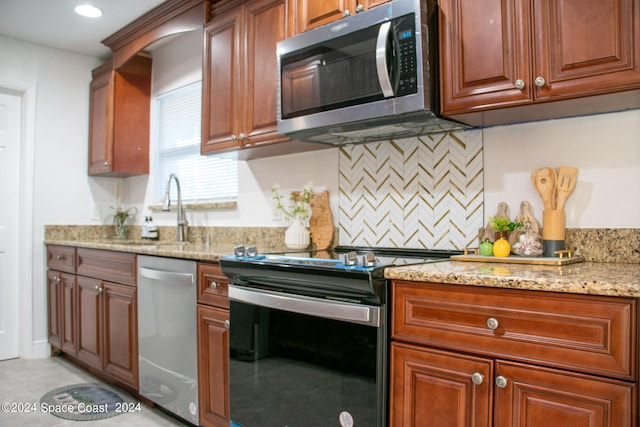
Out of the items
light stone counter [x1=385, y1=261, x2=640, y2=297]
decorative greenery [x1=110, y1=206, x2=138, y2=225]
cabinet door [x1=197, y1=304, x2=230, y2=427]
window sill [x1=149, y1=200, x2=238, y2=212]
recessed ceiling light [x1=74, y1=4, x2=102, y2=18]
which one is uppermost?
recessed ceiling light [x1=74, y1=4, x2=102, y2=18]

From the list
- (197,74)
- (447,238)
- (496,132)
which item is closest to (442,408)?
(447,238)

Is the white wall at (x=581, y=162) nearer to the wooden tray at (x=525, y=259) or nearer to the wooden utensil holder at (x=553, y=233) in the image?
the wooden utensil holder at (x=553, y=233)

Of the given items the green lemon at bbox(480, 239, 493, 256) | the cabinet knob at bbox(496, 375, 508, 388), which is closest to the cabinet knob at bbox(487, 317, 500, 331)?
the cabinet knob at bbox(496, 375, 508, 388)

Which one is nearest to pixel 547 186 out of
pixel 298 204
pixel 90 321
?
pixel 298 204

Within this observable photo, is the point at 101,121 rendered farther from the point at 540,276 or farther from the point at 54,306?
the point at 540,276

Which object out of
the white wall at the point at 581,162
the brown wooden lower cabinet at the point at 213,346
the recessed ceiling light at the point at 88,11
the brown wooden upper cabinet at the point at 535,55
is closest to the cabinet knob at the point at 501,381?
the white wall at the point at 581,162

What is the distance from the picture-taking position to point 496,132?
1936 mm

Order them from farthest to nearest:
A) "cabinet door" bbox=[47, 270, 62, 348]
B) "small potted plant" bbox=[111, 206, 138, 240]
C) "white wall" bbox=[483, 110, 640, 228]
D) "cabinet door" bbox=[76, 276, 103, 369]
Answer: "small potted plant" bbox=[111, 206, 138, 240]
"cabinet door" bbox=[47, 270, 62, 348]
"cabinet door" bbox=[76, 276, 103, 369]
"white wall" bbox=[483, 110, 640, 228]

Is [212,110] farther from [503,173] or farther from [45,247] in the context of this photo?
[45,247]

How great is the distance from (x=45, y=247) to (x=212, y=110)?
2011mm

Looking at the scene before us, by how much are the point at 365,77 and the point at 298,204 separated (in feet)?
3.03

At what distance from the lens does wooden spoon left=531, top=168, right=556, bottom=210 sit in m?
1.75

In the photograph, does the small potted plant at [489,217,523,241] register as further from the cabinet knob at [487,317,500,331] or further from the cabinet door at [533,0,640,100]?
the cabinet knob at [487,317,500,331]

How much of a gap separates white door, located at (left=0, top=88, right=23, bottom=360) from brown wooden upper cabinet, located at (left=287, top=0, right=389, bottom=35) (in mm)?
2620
